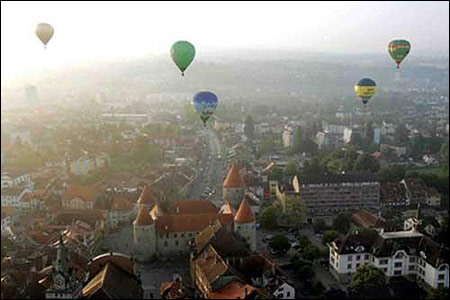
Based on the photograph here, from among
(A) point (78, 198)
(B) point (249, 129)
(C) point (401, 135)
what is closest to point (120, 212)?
(A) point (78, 198)

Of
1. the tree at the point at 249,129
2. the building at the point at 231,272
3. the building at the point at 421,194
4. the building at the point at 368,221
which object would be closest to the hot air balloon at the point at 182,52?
the building at the point at 231,272

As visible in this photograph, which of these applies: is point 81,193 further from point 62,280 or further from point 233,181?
point 62,280

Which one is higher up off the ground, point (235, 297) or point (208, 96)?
point (208, 96)

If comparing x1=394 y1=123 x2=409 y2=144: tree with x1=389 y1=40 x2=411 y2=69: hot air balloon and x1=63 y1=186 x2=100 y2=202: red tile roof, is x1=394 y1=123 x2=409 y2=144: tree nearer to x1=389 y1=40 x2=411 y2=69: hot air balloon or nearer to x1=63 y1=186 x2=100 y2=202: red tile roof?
x1=389 y1=40 x2=411 y2=69: hot air balloon

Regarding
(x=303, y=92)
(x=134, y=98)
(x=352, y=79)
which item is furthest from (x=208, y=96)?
(x=352, y=79)

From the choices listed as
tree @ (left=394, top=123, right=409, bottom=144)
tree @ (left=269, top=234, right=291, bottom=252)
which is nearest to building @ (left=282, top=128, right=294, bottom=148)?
tree @ (left=394, top=123, right=409, bottom=144)

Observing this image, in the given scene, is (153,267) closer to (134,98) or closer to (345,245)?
(345,245)

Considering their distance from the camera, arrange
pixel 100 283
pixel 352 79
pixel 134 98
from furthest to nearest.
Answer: pixel 352 79, pixel 134 98, pixel 100 283
